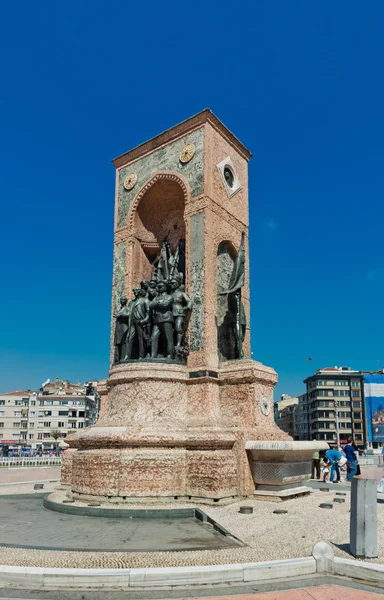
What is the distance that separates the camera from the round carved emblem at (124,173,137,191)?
17.8 m

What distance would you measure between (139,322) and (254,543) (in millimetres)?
8203

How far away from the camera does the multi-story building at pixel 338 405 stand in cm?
9250

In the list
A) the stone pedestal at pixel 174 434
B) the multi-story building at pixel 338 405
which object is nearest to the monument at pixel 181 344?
the stone pedestal at pixel 174 434

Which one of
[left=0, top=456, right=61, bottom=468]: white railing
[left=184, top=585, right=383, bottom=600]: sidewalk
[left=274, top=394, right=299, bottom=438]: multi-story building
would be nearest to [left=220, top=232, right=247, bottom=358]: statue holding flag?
[left=184, top=585, right=383, bottom=600]: sidewalk

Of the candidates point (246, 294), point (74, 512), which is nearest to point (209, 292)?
point (246, 294)

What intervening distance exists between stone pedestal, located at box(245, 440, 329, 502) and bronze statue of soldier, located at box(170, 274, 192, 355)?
3561mm

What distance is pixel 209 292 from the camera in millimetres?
14609

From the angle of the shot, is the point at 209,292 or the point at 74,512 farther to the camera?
the point at 209,292

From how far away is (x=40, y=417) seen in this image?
89.4m

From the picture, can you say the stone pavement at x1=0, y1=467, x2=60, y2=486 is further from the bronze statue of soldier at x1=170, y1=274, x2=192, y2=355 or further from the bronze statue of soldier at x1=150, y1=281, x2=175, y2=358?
the bronze statue of soldier at x1=170, y1=274, x2=192, y2=355

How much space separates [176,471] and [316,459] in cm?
1016

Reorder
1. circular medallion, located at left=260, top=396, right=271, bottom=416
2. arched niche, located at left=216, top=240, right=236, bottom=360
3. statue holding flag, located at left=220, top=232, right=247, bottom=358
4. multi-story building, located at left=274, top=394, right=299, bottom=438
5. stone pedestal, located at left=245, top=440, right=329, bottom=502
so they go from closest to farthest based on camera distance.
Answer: stone pedestal, located at left=245, top=440, right=329, bottom=502
circular medallion, located at left=260, top=396, right=271, bottom=416
statue holding flag, located at left=220, top=232, right=247, bottom=358
arched niche, located at left=216, top=240, right=236, bottom=360
multi-story building, located at left=274, top=394, right=299, bottom=438

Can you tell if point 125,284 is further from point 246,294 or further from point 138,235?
point 246,294

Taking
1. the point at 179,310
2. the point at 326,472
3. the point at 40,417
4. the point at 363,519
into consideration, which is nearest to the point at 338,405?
the point at 40,417
